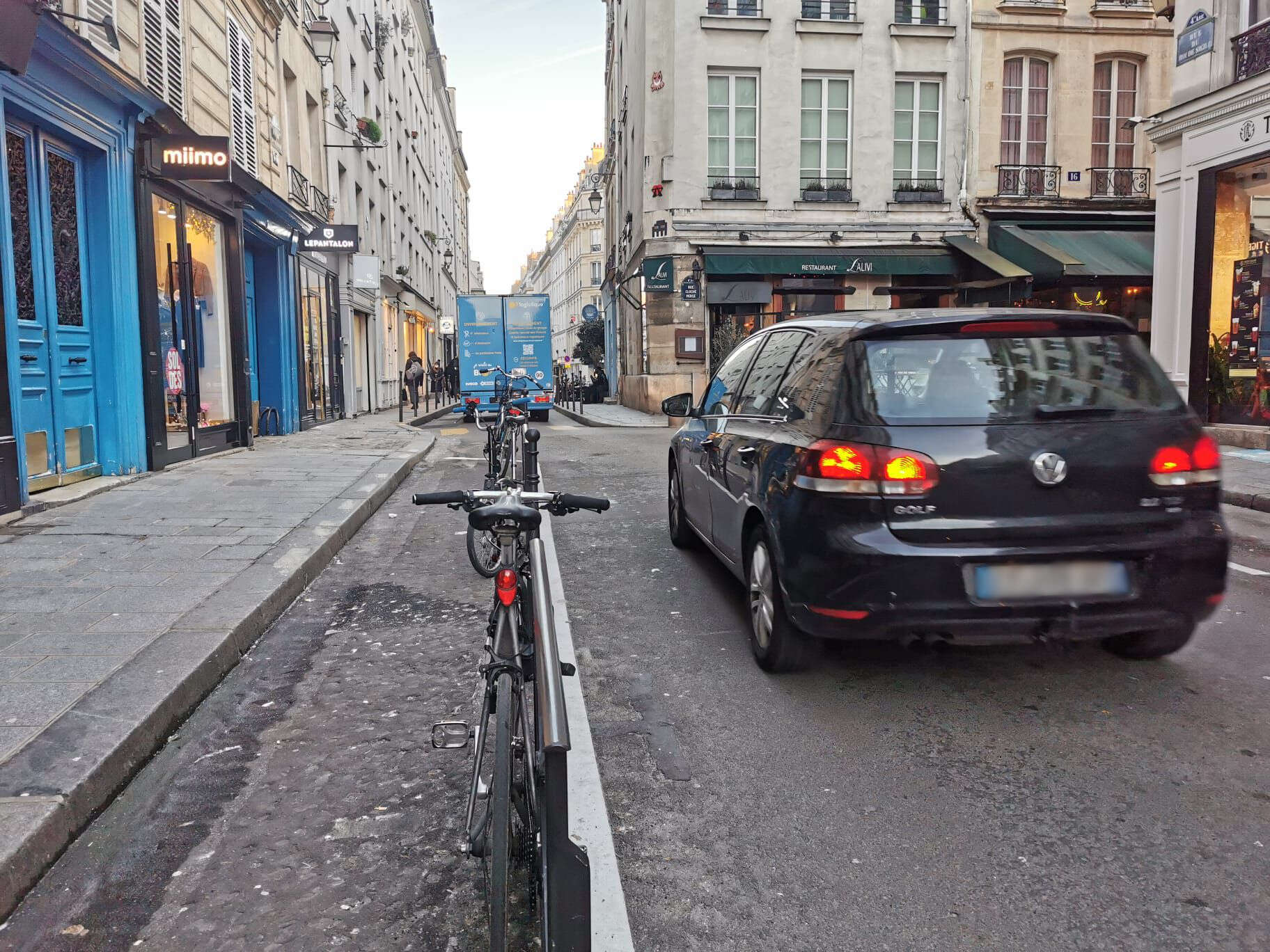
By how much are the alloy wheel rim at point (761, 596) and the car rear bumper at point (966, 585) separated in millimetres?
384

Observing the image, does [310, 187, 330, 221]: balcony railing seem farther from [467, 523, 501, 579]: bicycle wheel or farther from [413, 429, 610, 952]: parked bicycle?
[413, 429, 610, 952]: parked bicycle

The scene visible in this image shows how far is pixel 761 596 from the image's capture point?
4.56 metres

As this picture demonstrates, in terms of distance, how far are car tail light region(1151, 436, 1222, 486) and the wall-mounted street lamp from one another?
1849cm

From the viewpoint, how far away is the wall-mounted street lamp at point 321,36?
60.8 ft

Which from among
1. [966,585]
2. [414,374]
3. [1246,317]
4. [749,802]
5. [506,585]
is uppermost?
[1246,317]

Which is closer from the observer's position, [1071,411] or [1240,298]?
[1071,411]

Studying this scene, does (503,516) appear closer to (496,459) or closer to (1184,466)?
(1184,466)

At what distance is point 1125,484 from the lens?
3.88m

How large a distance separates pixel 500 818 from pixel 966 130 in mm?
24629

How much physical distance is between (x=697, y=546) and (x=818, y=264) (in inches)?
710

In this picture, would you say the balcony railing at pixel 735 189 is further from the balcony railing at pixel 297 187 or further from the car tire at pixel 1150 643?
the car tire at pixel 1150 643

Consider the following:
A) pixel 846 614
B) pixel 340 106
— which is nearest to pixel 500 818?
pixel 846 614

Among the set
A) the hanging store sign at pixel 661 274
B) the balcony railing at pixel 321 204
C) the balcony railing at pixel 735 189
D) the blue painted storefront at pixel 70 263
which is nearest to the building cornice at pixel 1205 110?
the balcony railing at pixel 735 189

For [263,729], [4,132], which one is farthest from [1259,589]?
[4,132]
